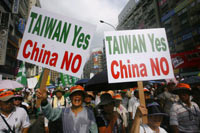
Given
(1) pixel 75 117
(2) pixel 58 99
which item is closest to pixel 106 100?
(1) pixel 75 117

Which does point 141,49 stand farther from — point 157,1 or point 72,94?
point 157,1

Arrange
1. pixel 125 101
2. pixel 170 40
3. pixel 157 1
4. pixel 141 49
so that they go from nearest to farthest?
pixel 141 49 < pixel 125 101 < pixel 170 40 < pixel 157 1

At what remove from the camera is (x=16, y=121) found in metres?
2.25

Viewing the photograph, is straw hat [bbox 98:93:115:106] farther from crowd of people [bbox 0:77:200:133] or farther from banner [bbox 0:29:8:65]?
banner [bbox 0:29:8:65]

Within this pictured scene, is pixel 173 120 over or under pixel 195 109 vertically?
under

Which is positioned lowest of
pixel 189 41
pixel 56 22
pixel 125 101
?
pixel 125 101

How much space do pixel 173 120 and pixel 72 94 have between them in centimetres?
183

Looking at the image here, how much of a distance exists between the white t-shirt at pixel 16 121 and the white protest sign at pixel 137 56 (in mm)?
1684

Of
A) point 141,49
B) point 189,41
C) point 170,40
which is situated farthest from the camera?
point 170,40

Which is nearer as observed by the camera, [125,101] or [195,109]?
[195,109]

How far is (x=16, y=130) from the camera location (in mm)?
2203

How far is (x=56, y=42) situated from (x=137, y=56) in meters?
1.26

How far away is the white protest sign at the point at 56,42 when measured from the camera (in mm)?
2082

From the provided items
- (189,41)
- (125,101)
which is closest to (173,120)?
(125,101)
